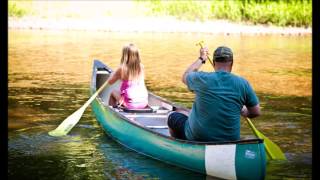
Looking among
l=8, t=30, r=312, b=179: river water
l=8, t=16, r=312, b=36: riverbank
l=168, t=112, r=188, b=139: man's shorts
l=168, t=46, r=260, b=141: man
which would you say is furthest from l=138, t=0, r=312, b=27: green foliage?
l=168, t=46, r=260, b=141: man

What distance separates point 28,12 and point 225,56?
1966cm

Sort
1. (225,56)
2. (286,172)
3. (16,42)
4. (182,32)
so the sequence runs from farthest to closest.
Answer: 1. (182,32)
2. (16,42)
3. (286,172)
4. (225,56)

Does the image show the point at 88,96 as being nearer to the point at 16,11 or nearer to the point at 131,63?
the point at 131,63

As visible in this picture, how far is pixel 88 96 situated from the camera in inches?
369

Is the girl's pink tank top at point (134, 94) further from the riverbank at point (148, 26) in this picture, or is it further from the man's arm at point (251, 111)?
the riverbank at point (148, 26)

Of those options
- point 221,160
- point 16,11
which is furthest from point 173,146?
point 16,11

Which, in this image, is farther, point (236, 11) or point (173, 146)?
point (236, 11)

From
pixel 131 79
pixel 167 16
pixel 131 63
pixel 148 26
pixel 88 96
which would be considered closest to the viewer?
pixel 131 63

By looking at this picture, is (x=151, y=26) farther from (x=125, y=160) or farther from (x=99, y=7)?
(x=125, y=160)

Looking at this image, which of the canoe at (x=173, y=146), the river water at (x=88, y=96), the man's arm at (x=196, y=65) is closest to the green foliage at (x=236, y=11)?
the river water at (x=88, y=96)

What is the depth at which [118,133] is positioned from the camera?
249 inches

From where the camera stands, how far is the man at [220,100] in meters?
4.71

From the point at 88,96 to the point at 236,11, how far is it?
52.7ft
